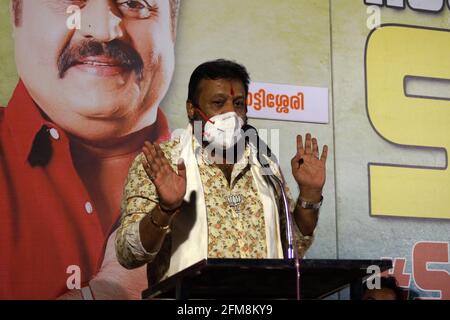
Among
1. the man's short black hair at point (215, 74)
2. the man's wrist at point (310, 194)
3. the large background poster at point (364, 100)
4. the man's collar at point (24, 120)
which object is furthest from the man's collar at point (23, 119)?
the man's wrist at point (310, 194)

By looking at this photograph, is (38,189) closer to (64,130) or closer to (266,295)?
(64,130)

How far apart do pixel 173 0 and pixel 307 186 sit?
6.19 feet

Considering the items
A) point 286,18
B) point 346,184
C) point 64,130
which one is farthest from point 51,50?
point 346,184

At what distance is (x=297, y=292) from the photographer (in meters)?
2.77

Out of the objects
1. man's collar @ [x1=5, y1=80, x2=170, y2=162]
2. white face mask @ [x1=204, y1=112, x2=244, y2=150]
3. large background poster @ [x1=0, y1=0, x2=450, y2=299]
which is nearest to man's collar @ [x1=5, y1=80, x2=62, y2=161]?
man's collar @ [x1=5, y1=80, x2=170, y2=162]

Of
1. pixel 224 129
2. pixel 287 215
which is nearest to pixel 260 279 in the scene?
pixel 287 215

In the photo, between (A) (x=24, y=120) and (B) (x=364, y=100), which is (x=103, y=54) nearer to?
(A) (x=24, y=120)

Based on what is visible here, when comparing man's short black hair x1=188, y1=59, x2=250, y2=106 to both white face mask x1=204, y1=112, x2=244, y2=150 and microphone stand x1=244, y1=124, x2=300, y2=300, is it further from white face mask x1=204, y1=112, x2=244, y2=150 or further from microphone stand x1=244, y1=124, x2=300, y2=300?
microphone stand x1=244, y1=124, x2=300, y2=300

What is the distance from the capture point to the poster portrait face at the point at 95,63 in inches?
175

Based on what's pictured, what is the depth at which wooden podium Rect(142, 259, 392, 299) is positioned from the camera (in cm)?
258

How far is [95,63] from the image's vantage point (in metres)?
4.52

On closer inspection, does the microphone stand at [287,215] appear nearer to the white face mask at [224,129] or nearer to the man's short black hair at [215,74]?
the white face mask at [224,129]

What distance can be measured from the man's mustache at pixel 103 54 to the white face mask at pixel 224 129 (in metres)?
1.37

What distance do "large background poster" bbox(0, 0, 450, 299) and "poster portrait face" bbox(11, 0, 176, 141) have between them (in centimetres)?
15
